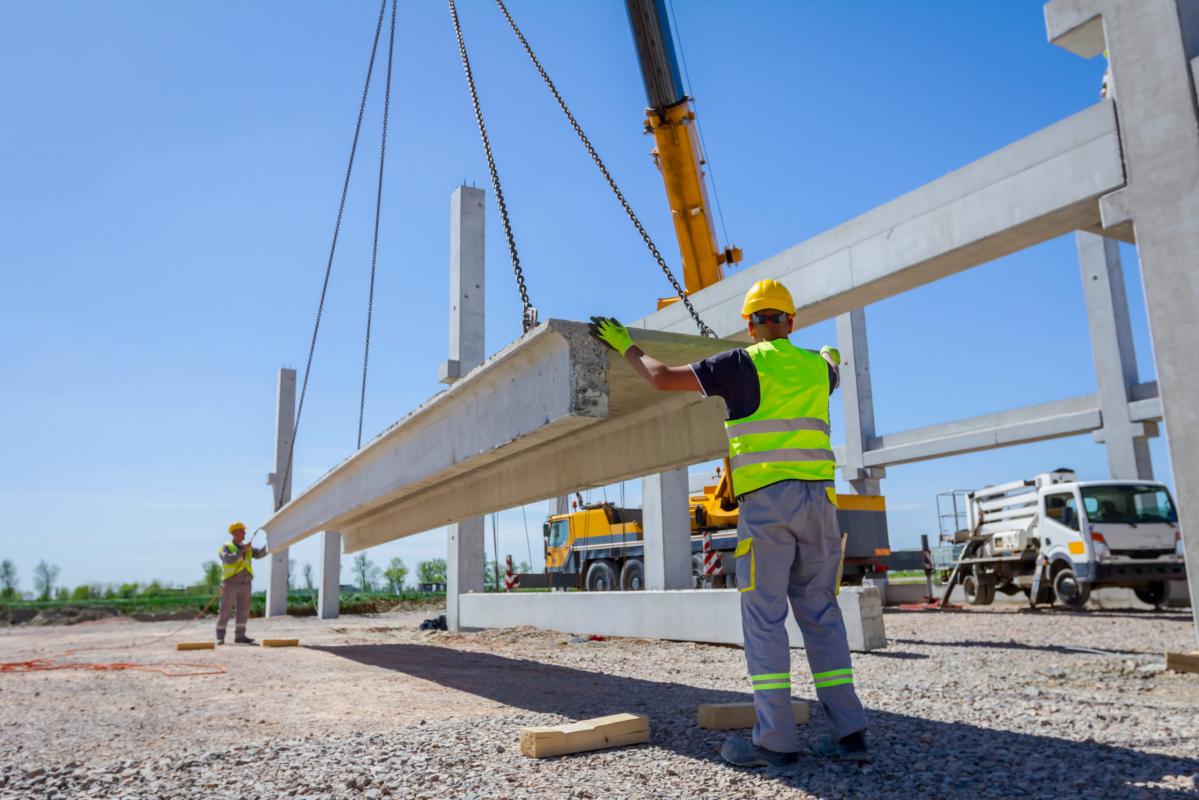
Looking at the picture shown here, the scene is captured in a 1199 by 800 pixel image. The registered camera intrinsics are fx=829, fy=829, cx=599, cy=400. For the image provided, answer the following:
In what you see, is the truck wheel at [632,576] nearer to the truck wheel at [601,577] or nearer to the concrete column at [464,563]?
the truck wheel at [601,577]

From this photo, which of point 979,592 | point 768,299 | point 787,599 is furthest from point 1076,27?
point 979,592

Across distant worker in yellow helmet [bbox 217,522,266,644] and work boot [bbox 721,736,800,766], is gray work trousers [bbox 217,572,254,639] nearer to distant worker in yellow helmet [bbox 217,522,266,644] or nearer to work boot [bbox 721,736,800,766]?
distant worker in yellow helmet [bbox 217,522,266,644]

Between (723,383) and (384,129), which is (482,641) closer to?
(384,129)

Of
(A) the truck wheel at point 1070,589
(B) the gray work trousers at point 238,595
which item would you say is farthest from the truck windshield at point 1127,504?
(B) the gray work trousers at point 238,595

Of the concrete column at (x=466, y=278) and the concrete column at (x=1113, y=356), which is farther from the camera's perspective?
the concrete column at (x=1113, y=356)

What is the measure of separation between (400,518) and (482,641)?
2.32 meters

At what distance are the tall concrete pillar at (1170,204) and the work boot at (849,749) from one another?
4379 mm

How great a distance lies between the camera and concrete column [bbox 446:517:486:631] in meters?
14.8

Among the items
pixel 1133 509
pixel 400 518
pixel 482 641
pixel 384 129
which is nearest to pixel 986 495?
pixel 1133 509

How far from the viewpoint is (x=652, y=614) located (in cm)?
1081

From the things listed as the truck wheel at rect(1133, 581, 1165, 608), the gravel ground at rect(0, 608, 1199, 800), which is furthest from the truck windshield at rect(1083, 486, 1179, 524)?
the gravel ground at rect(0, 608, 1199, 800)

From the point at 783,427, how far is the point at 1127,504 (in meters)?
13.8

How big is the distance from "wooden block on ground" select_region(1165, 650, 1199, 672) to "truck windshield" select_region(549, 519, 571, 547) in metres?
15.1

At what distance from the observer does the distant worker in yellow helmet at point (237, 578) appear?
499 inches
